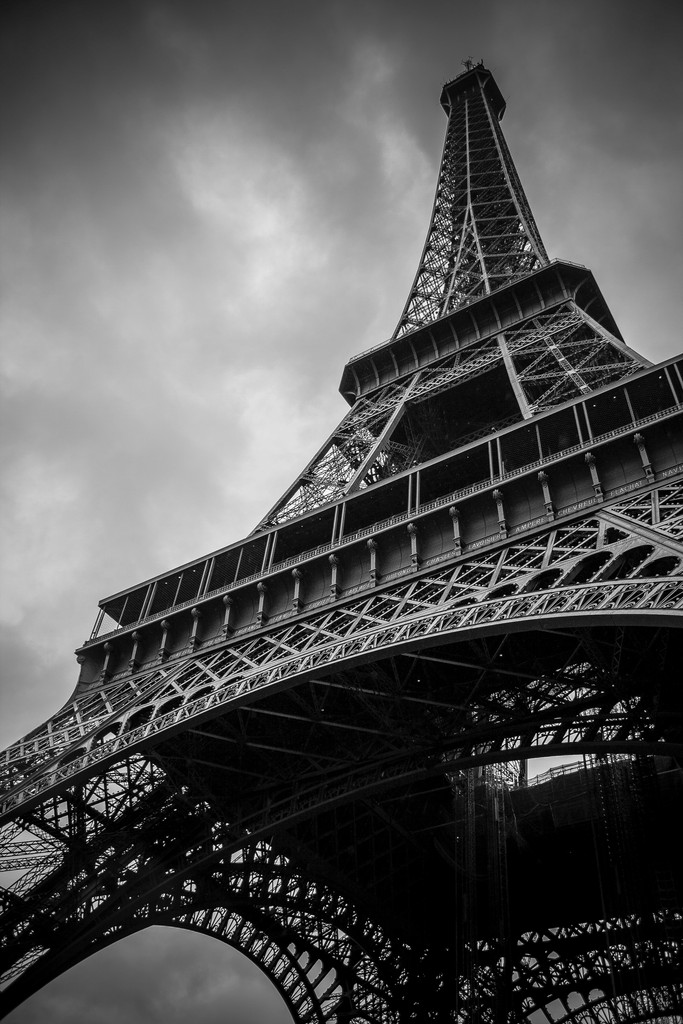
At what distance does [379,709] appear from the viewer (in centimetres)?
1955

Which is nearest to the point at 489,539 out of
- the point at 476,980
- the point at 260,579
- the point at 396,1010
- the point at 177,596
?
the point at 260,579

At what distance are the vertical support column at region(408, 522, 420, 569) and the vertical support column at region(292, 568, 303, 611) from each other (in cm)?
322

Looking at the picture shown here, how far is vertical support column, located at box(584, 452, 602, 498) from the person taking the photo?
17894mm

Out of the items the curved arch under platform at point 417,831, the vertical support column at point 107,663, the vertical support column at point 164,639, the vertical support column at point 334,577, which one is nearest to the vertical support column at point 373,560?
the vertical support column at point 334,577

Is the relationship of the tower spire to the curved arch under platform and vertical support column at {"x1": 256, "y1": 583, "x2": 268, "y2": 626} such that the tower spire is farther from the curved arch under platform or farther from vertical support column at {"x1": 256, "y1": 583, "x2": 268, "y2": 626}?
the curved arch under platform

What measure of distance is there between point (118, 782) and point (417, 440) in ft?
61.1

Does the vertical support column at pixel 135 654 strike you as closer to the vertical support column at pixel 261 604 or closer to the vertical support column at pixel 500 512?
the vertical support column at pixel 261 604

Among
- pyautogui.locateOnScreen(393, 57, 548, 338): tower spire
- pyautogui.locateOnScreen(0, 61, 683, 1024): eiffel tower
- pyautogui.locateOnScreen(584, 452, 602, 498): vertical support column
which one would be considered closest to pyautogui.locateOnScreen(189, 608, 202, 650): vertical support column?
pyautogui.locateOnScreen(0, 61, 683, 1024): eiffel tower

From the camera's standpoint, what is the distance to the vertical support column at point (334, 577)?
20.7 m

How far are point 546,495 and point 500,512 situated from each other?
3.51 ft

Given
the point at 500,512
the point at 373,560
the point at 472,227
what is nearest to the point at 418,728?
the point at 373,560

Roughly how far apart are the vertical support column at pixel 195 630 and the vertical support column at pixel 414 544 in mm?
6605

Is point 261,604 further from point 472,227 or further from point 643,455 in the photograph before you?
point 472,227

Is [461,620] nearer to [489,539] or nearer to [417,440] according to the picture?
[489,539]
